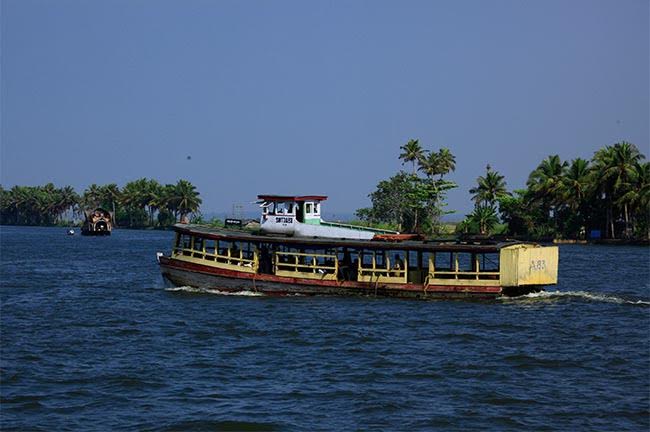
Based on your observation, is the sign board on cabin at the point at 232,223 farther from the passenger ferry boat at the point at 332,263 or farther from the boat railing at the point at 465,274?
the boat railing at the point at 465,274

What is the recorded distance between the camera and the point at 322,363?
24.0 meters

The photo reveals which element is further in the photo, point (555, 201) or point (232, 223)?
point (555, 201)

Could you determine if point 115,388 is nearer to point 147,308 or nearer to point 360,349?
point 360,349

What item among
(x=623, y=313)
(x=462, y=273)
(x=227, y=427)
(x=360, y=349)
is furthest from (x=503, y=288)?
(x=227, y=427)

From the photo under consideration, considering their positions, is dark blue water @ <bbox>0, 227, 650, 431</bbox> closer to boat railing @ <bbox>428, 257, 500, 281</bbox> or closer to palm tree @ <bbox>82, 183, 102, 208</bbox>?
boat railing @ <bbox>428, 257, 500, 281</bbox>

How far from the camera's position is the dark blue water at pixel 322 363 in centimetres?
1872

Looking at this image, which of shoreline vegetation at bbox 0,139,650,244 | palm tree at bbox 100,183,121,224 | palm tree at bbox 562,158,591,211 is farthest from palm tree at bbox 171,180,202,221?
palm tree at bbox 562,158,591,211

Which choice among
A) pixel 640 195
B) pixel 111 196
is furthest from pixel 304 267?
pixel 111 196

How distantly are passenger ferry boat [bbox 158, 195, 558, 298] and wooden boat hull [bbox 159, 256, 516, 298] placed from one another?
0.13 feet

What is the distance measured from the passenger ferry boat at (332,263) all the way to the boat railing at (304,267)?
0.14ft

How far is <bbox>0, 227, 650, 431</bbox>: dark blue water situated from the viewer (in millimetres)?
18719

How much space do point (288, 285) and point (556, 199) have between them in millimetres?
66874

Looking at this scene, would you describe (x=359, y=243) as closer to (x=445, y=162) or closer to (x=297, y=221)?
(x=297, y=221)

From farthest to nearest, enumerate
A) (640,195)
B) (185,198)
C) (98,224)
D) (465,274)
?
(185,198)
(98,224)
(640,195)
(465,274)
